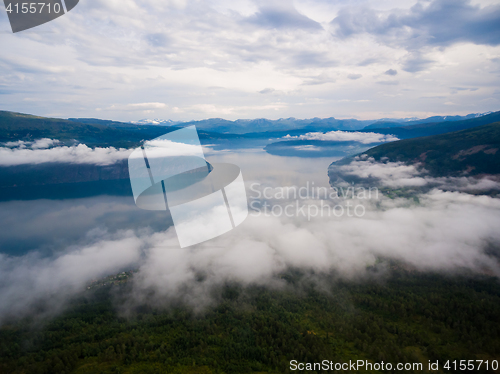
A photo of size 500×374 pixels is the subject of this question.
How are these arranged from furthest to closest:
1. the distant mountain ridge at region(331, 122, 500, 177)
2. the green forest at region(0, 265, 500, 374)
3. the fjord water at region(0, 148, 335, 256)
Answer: the distant mountain ridge at region(331, 122, 500, 177)
the fjord water at region(0, 148, 335, 256)
the green forest at region(0, 265, 500, 374)

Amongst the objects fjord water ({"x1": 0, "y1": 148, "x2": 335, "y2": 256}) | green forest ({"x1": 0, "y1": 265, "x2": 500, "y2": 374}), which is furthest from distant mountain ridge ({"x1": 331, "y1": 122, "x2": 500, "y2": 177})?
green forest ({"x1": 0, "y1": 265, "x2": 500, "y2": 374})

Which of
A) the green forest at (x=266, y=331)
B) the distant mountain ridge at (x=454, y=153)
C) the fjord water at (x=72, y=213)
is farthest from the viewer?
the distant mountain ridge at (x=454, y=153)

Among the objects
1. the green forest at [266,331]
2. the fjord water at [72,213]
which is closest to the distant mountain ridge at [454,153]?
the fjord water at [72,213]

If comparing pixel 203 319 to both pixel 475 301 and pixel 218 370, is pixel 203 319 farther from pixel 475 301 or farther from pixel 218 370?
pixel 475 301

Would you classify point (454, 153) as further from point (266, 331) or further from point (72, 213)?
point (72, 213)

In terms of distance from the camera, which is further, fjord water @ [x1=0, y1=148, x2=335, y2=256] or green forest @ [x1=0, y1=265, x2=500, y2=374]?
fjord water @ [x1=0, y1=148, x2=335, y2=256]

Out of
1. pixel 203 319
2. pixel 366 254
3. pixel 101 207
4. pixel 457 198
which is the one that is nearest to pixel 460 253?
pixel 366 254

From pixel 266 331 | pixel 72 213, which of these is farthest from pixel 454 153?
pixel 72 213

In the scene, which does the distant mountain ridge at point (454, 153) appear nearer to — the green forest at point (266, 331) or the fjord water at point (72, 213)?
the fjord water at point (72, 213)

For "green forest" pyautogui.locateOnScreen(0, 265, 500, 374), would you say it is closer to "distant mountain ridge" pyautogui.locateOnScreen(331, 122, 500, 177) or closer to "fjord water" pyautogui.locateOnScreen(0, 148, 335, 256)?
"fjord water" pyautogui.locateOnScreen(0, 148, 335, 256)
